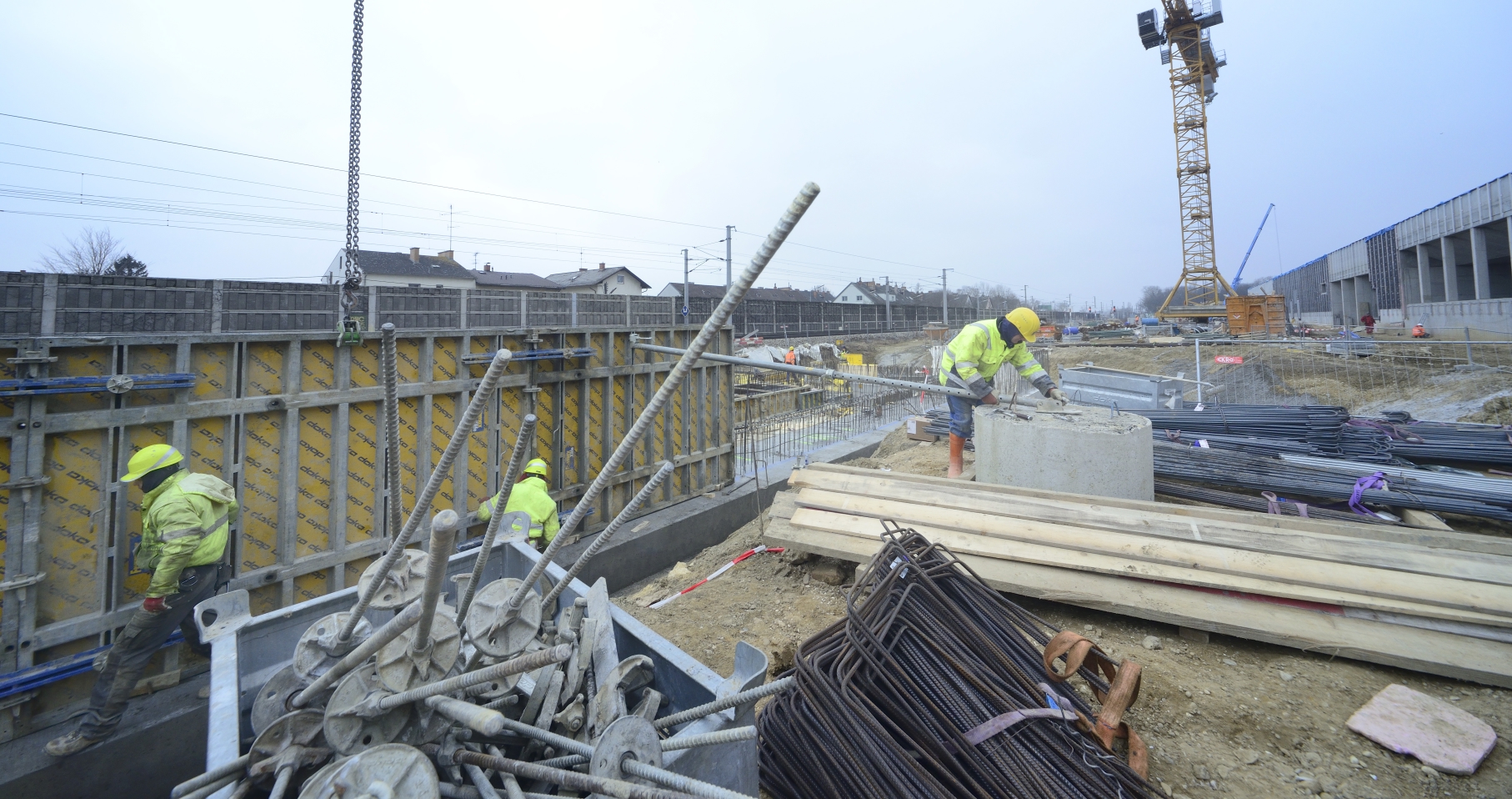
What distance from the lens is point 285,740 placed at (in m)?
1.87

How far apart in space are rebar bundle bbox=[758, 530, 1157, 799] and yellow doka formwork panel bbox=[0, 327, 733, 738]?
175cm

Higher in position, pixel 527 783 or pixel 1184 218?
pixel 1184 218

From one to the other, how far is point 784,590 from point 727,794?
3609 mm

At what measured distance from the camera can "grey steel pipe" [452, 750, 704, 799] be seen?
144 cm

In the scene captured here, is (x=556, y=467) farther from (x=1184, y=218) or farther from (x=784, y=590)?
(x=1184, y=218)

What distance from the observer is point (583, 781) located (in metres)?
1.53

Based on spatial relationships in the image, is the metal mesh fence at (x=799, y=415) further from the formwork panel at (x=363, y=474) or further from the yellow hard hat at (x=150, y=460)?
the yellow hard hat at (x=150, y=460)

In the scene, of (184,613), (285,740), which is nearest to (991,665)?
(285,740)

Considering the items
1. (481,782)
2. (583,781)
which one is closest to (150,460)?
(481,782)

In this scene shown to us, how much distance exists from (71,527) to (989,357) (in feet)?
26.4

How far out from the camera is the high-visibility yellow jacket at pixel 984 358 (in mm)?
6699

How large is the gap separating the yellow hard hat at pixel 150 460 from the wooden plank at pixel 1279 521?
4.97 metres

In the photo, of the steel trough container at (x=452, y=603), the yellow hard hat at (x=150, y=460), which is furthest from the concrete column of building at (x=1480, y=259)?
the yellow hard hat at (x=150, y=460)

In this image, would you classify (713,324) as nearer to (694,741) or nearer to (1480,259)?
(694,741)
